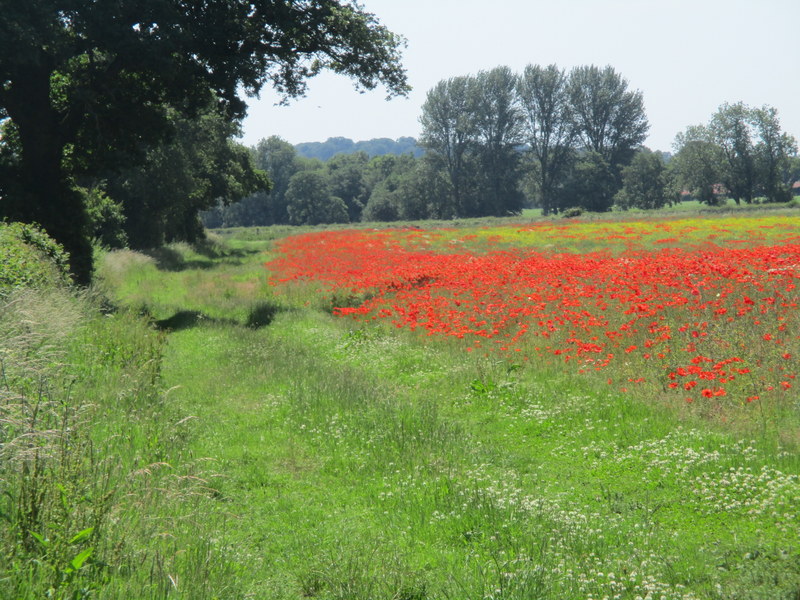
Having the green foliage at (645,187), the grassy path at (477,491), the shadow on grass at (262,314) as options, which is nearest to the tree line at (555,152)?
the green foliage at (645,187)

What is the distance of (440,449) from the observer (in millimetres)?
6480

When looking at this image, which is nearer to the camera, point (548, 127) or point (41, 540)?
point (41, 540)

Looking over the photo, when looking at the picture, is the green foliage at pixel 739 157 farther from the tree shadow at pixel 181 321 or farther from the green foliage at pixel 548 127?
the tree shadow at pixel 181 321

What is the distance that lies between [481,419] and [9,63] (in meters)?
15.5

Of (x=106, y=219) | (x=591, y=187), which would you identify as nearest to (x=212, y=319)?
(x=106, y=219)

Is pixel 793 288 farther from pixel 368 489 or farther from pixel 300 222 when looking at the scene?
pixel 300 222

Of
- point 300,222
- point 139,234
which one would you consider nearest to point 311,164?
point 300,222

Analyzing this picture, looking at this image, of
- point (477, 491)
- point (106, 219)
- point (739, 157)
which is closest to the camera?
point (477, 491)

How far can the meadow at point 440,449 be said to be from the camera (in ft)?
12.9

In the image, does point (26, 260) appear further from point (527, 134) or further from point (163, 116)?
point (527, 134)

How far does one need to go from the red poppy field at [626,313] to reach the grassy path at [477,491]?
1010 millimetres

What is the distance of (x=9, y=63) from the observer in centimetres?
1548

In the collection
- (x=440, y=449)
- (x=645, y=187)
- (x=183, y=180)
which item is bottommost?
(x=440, y=449)

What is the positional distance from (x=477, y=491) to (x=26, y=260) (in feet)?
30.2
